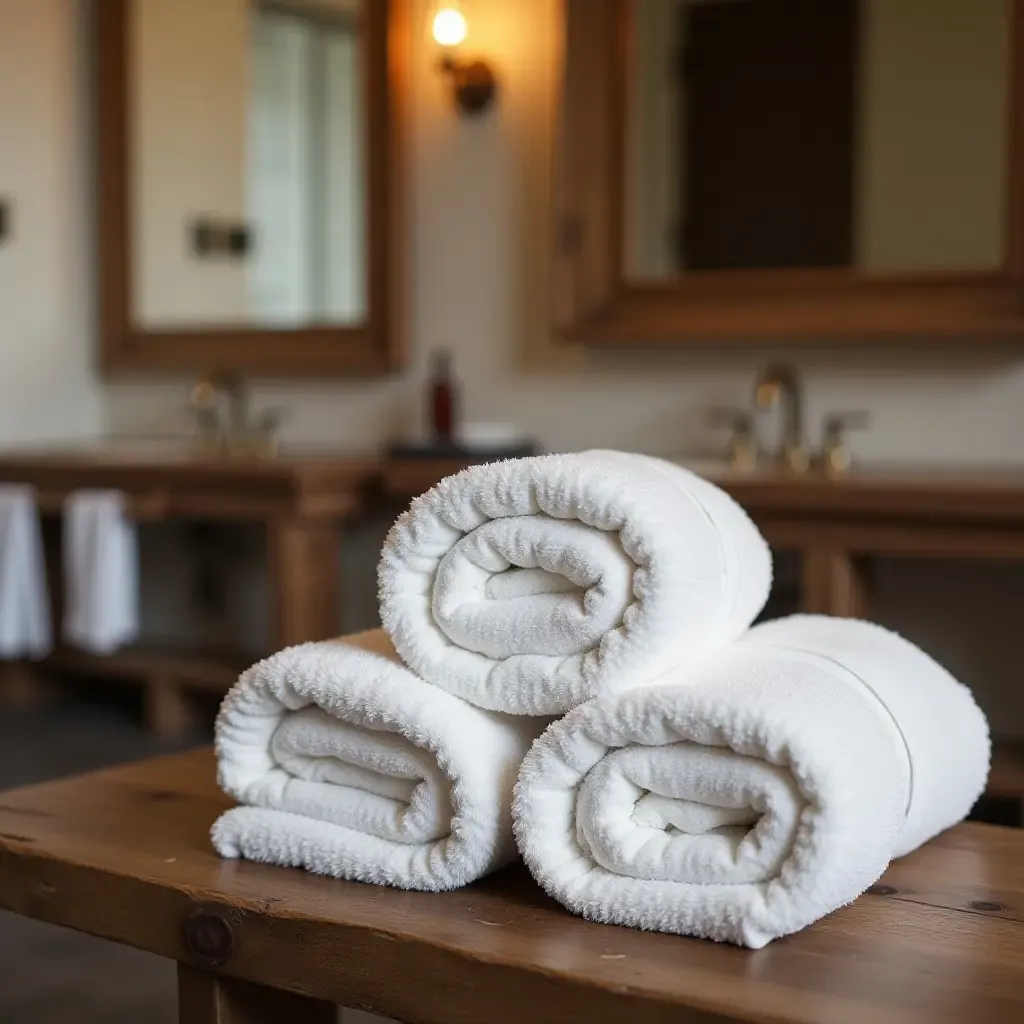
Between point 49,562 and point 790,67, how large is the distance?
210 cm

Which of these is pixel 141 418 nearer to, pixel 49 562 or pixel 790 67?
pixel 49 562

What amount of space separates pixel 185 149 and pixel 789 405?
1752mm

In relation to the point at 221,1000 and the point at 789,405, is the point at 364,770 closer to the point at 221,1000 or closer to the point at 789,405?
the point at 221,1000

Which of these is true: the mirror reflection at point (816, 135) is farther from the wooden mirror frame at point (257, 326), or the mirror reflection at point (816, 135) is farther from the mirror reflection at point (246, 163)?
the mirror reflection at point (246, 163)

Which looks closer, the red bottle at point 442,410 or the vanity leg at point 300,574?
the vanity leg at point 300,574

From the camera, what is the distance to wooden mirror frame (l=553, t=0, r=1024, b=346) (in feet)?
8.92

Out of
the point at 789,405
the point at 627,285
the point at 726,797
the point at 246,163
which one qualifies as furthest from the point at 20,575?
the point at 726,797

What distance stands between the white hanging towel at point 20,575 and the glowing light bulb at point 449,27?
4.51 feet


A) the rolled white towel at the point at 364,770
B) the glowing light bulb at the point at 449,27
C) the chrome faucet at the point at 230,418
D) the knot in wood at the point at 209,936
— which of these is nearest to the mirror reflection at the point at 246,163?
the chrome faucet at the point at 230,418

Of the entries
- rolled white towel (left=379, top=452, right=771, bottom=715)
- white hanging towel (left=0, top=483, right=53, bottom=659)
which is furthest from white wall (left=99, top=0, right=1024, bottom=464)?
rolled white towel (left=379, top=452, right=771, bottom=715)

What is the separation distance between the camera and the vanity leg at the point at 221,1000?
3.23 ft

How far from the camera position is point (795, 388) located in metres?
2.82

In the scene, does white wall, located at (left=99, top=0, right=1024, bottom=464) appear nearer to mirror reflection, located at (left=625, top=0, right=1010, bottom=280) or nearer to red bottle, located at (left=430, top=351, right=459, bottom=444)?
red bottle, located at (left=430, top=351, right=459, bottom=444)

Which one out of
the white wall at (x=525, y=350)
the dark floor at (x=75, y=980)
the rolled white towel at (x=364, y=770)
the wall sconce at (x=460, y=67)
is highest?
the wall sconce at (x=460, y=67)
